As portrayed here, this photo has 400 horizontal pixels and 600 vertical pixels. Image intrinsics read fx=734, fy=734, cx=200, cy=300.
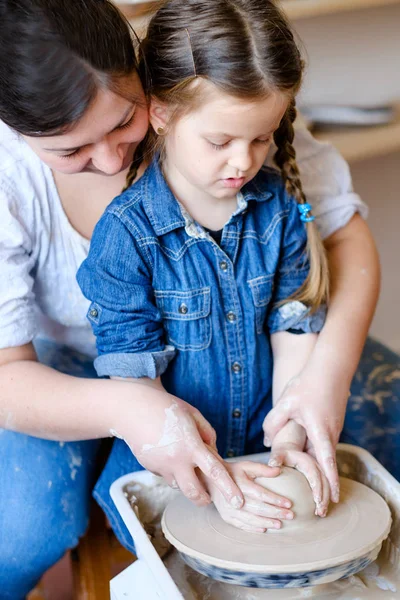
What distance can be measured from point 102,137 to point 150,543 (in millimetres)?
463

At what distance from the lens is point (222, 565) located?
753mm

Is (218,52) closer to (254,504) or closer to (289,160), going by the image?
(289,160)

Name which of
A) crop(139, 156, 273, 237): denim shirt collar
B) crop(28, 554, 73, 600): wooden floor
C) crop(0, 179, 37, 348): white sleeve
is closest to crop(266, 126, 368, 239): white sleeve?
crop(139, 156, 273, 237): denim shirt collar

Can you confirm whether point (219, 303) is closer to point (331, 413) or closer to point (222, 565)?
point (331, 413)

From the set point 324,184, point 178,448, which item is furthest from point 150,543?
point 324,184

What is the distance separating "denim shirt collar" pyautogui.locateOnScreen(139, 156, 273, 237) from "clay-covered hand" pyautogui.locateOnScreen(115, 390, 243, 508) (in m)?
0.22

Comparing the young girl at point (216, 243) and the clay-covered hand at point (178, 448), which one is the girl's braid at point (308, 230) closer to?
the young girl at point (216, 243)

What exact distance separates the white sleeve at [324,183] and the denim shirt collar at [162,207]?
0.78 ft

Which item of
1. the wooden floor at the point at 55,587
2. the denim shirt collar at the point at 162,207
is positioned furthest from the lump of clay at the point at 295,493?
the wooden floor at the point at 55,587

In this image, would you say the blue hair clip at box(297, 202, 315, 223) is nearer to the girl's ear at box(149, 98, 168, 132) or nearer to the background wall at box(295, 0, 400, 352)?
the girl's ear at box(149, 98, 168, 132)

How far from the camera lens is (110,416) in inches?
35.0

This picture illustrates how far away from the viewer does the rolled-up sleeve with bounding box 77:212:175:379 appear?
925mm

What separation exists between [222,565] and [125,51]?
0.57m

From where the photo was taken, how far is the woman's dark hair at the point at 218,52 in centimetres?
82
